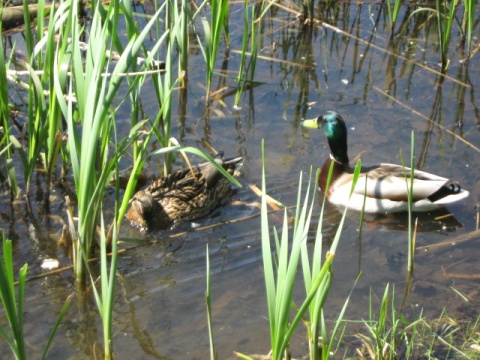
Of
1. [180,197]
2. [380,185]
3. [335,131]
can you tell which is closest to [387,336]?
[380,185]

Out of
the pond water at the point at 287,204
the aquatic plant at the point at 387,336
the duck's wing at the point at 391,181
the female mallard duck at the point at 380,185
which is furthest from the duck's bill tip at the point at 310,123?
the aquatic plant at the point at 387,336

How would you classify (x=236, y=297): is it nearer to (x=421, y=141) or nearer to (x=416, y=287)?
(x=416, y=287)

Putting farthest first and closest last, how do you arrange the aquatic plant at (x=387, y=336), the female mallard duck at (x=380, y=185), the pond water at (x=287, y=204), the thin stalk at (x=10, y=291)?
the female mallard duck at (x=380, y=185), the pond water at (x=287, y=204), the aquatic plant at (x=387, y=336), the thin stalk at (x=10, y=291)

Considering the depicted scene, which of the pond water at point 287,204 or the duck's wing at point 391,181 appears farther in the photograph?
the duck's wing at point 391,181

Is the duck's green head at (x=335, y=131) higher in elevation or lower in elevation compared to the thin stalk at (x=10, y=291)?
lower

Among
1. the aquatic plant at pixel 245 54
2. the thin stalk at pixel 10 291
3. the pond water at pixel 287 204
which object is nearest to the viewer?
the thin stalk at pixel 10 291

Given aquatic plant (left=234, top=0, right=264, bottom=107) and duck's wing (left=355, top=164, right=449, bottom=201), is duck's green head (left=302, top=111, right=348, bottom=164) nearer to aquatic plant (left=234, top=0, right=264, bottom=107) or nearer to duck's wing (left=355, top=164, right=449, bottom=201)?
duck's wing (left=355, top=164, right=449, bottom=201)

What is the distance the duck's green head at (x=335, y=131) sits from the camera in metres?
6.23

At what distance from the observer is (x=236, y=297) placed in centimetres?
464

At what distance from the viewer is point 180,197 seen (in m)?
5.82

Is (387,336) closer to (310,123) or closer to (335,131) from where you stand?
(335,131)

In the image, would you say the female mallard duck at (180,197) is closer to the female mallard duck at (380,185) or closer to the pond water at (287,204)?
the pond water at (287,204)

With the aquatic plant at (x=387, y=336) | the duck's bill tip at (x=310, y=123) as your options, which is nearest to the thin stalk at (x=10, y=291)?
the aquatic plant at (x=387, y=336)

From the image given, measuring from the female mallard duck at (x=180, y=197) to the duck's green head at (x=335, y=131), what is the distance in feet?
2.52
